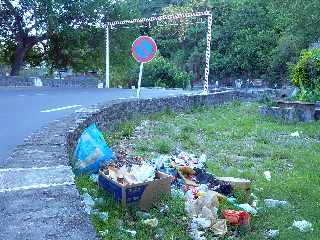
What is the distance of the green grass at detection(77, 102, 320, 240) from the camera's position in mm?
4629

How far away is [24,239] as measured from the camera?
2486 mm

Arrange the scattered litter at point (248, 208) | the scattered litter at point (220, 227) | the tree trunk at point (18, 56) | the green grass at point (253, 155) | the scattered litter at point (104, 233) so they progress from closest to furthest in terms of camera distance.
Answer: the scattered litter at point (104, 233) → the scattered litter at point (220, 227) → the green grass at point (253, 155) → the scattered litter at point (248, 208) → the tree trunk at point (18, 56)

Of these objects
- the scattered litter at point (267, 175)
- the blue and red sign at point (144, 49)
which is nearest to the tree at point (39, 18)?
the blue and red sign at point (144, 49)

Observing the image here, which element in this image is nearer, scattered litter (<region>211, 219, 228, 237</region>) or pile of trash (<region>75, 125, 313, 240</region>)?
scattered litter (<region>211, 219, 228, 237</region>)

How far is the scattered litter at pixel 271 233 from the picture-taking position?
455cm

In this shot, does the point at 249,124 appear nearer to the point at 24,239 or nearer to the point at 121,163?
the point at 121,163

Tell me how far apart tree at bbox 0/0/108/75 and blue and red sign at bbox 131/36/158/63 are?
1462 centimetres

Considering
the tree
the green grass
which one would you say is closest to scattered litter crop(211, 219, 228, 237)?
the green grass

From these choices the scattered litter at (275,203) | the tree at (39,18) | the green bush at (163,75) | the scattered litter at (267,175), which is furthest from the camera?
the green bush at (163,75)

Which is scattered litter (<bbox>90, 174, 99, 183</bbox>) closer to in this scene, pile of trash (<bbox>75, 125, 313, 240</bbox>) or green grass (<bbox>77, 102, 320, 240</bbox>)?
pile of trash (<bbox>75, 125, 313, 240</bbox>)

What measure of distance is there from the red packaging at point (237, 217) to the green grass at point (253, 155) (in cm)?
13

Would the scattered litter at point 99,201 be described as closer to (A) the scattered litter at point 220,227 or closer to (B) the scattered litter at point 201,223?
(B) the scattered litter at point 201,223

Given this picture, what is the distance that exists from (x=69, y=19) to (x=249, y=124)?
17575 mm

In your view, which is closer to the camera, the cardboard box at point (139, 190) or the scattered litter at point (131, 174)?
the cardboard box at point (139, 190)
